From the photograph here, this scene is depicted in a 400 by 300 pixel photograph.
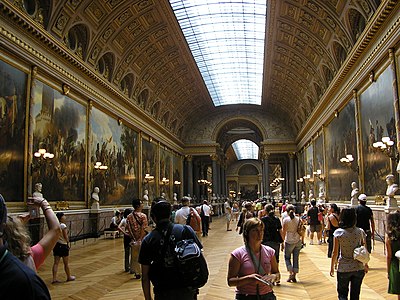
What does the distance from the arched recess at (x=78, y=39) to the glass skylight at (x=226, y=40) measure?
529 centimetres

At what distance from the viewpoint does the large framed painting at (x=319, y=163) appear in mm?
27013

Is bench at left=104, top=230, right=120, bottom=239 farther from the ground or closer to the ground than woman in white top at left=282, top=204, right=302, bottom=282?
closer to the ground

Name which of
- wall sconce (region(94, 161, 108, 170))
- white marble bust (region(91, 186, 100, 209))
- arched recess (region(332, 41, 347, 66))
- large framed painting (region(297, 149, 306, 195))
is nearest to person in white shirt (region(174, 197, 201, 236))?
white marble bust (region(91, 186, 100, 209))

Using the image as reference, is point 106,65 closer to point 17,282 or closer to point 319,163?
point 319,163

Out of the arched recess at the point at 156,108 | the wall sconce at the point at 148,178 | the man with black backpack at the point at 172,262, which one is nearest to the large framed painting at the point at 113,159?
the wall sconce at the point at 148,178

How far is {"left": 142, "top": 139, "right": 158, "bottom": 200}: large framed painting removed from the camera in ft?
95.3

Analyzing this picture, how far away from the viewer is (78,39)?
18859mm

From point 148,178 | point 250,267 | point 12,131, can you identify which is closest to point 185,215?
point 12,131

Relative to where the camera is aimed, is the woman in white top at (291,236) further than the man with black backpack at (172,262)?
Yes

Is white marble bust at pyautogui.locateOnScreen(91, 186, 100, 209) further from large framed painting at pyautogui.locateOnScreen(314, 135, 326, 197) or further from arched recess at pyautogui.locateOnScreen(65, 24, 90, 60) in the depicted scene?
large framed painting at pyautogui.locateOnScreen(314, 135, 326, 197)

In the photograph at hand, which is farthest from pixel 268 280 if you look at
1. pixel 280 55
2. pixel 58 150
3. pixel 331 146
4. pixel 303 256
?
pixel 280 55

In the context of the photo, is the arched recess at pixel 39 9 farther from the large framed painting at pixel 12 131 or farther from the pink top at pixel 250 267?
the pink top at pixel 250 267

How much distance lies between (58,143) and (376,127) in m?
12.4

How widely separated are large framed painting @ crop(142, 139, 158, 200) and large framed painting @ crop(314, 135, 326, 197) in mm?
11678
